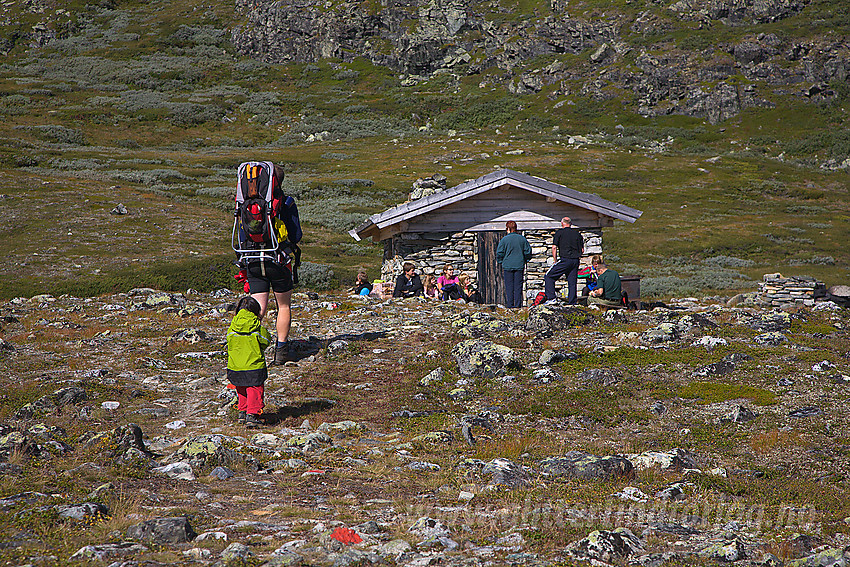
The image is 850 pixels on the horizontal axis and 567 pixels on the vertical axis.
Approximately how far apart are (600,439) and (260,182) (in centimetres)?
603

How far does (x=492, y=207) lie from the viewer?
20.0 m

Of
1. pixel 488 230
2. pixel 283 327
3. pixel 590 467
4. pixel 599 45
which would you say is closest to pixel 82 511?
pixel 590 467

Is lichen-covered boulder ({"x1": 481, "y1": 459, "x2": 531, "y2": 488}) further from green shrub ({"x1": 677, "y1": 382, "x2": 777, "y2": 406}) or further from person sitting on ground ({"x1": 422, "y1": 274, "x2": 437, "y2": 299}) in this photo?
person sitting on ground ({"x1": 422, "y1": 274, "x2": 437, "y2": 299})

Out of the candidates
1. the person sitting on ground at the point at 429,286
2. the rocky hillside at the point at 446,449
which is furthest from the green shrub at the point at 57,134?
the rocky hillside at the point at 446,449

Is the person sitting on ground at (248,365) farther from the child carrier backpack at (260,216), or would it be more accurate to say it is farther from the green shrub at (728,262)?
the green shrub at (728,262)

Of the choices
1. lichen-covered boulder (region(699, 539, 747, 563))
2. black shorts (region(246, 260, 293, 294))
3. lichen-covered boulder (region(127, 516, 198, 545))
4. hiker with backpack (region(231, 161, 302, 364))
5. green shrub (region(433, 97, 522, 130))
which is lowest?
lichen-covered boulder (region(699, 539, 747, 563))

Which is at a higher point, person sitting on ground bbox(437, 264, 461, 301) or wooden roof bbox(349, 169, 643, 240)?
wooden roof bbox(349, 169, 643, 240)

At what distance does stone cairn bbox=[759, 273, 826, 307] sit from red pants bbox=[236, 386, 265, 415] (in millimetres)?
20276

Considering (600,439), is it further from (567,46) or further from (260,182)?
(567,46)

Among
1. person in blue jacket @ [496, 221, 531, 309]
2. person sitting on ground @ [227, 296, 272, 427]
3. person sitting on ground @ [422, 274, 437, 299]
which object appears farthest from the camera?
person sitting on ground @ [422, 274, 437, 299]

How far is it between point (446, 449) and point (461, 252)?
13.3 m

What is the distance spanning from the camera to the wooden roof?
63.4 feet

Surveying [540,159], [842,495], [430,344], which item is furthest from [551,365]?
[540,159]

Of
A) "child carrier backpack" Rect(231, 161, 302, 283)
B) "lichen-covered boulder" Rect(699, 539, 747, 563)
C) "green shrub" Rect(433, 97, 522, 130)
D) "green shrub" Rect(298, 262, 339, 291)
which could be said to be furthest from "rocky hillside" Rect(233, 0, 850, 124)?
"lichen-covered boulder" Rect(699, 539, 747, 563)
